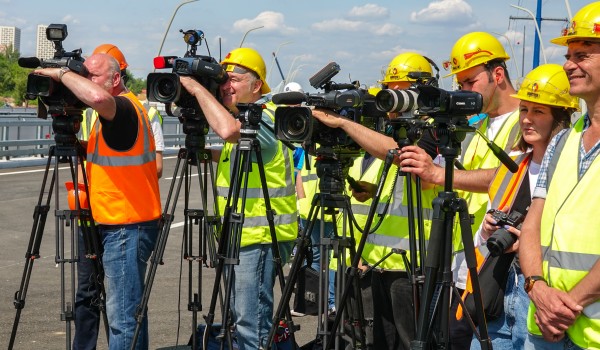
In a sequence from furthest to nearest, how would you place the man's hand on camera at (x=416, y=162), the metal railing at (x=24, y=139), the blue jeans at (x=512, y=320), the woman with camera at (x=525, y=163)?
the metal railing at (x=24, y=139)
the man's hand on camera at (x=416, y=162)
the woman with camera at (x=525, y=163)
the blue jeans at (x=512, y=320)

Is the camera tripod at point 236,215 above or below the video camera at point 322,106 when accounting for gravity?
below

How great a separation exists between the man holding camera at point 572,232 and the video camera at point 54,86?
321 cm

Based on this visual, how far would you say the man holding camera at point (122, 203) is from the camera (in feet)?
20.6

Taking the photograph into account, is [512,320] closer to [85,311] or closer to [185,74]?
[185,74]

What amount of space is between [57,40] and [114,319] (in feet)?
6.12

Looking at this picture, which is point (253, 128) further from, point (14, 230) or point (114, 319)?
point (14, 230)

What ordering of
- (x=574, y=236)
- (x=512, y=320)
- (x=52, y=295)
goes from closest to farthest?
(x=574, y=236), (x=512, y=320), (x=52, y=295)

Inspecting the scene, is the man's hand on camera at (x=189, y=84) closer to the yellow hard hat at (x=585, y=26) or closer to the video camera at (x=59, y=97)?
the video camera at (x=59, y=97)

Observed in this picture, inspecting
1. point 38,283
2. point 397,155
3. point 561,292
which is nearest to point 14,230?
point 38,283

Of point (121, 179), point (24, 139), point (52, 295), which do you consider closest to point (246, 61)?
point (121, 179)

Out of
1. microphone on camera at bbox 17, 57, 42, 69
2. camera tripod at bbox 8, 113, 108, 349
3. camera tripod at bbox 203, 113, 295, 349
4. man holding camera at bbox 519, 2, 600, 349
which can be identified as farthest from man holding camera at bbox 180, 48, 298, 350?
man holding camera at bbox 519, 2, 600, 349

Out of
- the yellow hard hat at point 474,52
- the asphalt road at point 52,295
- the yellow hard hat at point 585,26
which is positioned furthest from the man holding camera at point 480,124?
the asphalt road at point 52,295

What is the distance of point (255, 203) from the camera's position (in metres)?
6.46

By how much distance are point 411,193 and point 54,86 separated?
2422 mm
